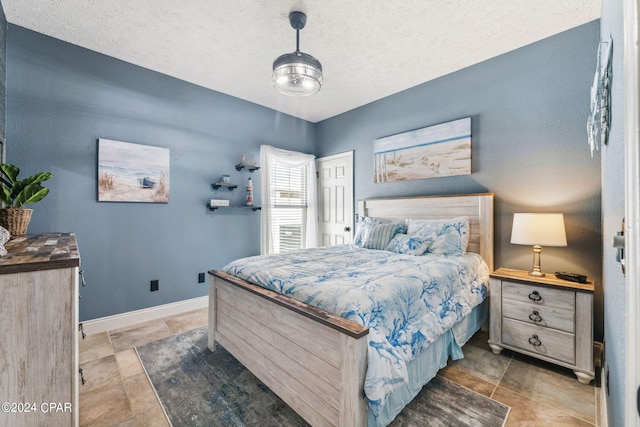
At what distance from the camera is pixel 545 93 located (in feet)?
8.31

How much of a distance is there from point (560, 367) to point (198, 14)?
3945 millimetres

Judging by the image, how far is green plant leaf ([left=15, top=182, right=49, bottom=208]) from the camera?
6.30 feet

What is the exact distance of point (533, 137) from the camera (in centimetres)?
260

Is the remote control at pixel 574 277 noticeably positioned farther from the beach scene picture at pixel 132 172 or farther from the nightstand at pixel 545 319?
the beach scene picture at pixel 132 172

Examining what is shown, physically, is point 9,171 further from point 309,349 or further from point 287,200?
point 287,200

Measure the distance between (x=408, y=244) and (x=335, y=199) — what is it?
1980 millimetres

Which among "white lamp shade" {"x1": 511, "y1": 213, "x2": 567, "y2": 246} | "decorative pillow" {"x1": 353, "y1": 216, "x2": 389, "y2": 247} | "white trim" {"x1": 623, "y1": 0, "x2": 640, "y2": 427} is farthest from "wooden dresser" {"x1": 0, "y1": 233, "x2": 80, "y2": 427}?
"white lamp shade" {"x1": 511, "y1": 213, "x2": 567, "y2": 246}

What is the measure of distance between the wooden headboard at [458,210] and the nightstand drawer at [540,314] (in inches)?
22.0

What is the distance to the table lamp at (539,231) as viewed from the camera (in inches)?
83.8

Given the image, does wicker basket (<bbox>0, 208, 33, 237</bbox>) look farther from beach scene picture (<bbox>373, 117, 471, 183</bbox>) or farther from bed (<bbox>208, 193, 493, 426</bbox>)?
beach scene picture (<bbox>373, 117, 471, 183</bbox>)

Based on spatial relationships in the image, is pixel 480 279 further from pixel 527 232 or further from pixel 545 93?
pixel 545 93

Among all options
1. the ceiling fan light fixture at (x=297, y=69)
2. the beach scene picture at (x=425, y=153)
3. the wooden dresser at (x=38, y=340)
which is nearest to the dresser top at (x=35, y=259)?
the wooden dresser at (x=38, y=340)

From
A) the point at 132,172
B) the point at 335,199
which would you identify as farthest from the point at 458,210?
the point at 132,172

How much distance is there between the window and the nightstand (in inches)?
111
